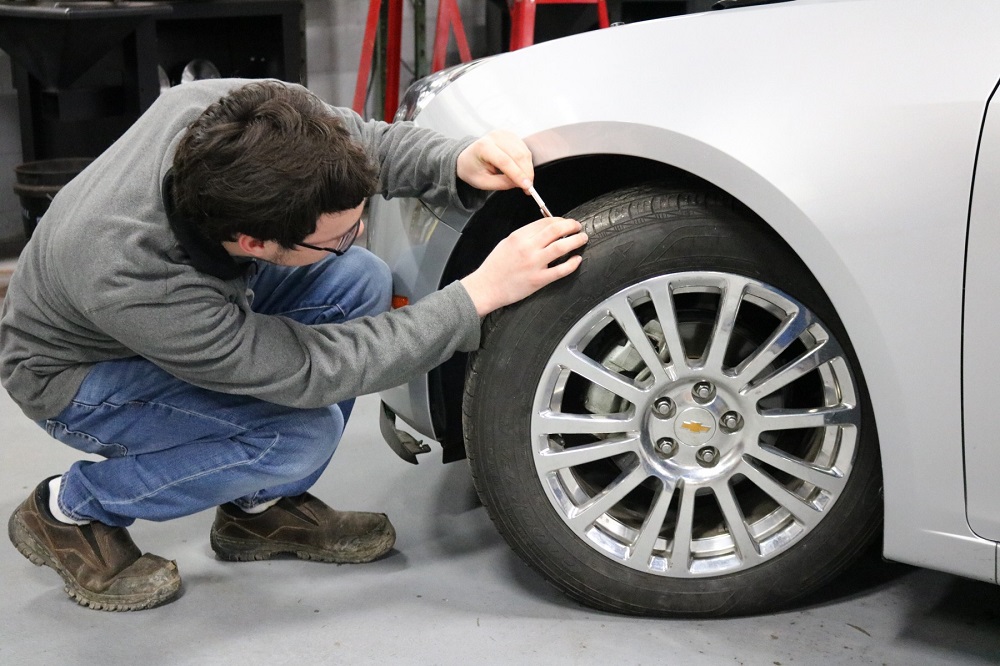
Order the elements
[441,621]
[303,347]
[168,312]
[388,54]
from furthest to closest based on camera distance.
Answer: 1. [388,54]
2. [441,621]
3. [303,347]
4. [168,312]

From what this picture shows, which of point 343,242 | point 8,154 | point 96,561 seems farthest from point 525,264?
point 8,154

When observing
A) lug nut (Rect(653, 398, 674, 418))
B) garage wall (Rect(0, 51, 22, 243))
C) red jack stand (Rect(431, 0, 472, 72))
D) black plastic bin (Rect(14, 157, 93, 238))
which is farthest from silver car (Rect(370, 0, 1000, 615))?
garage wall (Rect(0, 51, 22, 243))

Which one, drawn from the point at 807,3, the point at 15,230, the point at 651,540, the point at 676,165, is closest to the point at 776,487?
the point at 651,540

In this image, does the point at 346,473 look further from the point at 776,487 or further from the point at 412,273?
the point at 776,487

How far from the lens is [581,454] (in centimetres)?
172

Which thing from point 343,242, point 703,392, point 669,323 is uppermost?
point 343,242

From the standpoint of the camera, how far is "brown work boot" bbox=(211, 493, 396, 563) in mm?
2041

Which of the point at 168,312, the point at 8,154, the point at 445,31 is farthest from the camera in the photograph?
the point at 445,31

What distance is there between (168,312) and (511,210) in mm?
652

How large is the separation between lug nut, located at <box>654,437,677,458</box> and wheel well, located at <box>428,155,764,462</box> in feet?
1.45

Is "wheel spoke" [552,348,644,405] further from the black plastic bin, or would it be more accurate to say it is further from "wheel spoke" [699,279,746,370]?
the black plastic bin

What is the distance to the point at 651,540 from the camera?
1.74 m

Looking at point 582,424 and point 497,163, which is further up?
point 497,163

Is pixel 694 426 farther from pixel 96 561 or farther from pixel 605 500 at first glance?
pixel 96 561
